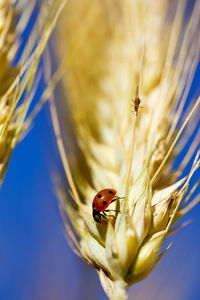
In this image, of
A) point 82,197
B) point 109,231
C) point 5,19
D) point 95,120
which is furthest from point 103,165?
point 5,19

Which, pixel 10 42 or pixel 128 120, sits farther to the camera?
pixel 128 120

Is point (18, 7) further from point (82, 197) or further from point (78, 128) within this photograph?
point (82, 197)

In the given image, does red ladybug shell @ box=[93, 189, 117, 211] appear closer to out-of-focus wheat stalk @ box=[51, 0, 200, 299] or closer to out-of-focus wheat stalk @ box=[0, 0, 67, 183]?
out-of-focus wheat stalk @ box=[51, 0, 200, 299]

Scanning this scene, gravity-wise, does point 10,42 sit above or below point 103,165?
above

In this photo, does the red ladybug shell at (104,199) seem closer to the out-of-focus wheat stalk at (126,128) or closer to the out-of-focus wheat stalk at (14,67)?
the out-of-focus wheat stalk at (126,128)

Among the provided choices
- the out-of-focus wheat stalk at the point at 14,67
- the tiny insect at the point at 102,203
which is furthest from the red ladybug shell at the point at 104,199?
the out-of-focus wheat stalk at the point at 14,67

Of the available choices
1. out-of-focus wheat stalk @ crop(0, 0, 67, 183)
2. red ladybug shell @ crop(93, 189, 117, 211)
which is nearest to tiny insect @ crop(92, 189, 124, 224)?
red ladybug shell @ crop(93, 189, 117, 211)

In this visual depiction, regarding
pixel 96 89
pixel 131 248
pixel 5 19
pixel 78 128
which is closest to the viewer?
pixel 131 248
